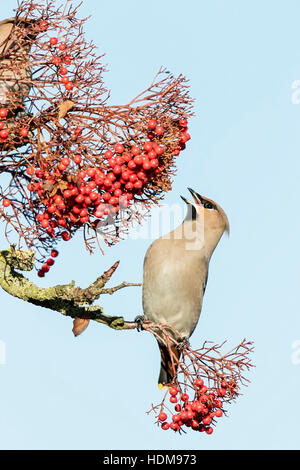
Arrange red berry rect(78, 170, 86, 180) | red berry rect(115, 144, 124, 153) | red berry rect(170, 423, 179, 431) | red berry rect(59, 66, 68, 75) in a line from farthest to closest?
red berry rect(170, 423, 179, 431)
red berry rect(59, 66, 68, 75)
red berry rect(115, 144, 124, 153)
red berry rect(78, 170, 86, 180)

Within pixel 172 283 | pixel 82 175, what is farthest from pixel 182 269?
pixel 82 175

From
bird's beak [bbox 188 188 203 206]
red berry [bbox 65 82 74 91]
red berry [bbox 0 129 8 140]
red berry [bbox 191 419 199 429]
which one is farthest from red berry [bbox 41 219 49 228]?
bird's beak [bbox 188 188 203 206]

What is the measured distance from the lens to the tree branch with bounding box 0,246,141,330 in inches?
197

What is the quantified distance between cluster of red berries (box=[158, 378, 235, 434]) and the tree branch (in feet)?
2.10

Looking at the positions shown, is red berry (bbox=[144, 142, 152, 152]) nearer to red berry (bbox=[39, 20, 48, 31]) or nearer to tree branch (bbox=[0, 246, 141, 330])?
tree branch (bbox=[0, 246, 141, 330])

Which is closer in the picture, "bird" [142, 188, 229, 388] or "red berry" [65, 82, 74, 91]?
"red berry" [65, 82, 74, 91]

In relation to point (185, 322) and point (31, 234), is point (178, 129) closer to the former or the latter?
point (31, 234)

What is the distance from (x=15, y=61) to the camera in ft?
15.1

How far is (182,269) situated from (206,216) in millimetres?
540

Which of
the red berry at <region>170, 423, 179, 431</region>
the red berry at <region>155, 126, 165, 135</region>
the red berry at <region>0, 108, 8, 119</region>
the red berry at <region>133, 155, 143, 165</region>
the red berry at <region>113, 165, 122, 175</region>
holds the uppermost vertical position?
the red berry at <region>0, 108, 8, 119</region>

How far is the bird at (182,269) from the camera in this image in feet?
21.2

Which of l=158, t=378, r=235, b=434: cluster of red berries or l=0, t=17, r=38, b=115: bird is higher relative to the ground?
l=0, t=17, r=38, b=115: bird

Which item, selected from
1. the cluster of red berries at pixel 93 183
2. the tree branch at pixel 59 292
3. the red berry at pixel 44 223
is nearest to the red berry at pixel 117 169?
the cluster of red berries at pixel 93 183

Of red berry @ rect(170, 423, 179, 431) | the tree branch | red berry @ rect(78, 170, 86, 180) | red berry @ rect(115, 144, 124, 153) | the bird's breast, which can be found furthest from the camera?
the bird's breast
